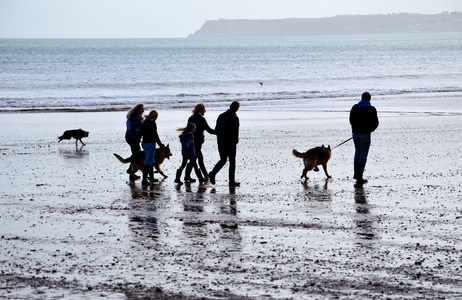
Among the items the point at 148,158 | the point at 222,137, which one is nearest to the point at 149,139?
the point at 148,158

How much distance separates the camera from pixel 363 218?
9633mm

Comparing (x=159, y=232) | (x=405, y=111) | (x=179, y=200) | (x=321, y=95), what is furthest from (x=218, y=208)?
(x=321, y=95)

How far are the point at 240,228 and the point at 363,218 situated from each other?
1737 millimetres

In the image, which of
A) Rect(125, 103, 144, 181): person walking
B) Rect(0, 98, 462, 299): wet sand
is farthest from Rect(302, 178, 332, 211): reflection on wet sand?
Rect(125, 103, 144, 181): person walking

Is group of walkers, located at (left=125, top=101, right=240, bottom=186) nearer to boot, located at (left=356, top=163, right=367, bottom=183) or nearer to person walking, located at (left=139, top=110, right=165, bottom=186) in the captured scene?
person walking, located at (left=139, top=110, right=165, bottom=186)

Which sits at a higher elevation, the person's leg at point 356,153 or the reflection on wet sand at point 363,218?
the person's leg at point 356,153

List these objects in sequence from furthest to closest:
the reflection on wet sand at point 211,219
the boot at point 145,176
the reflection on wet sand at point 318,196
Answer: the boot at point 145,176, the reflection on wet sand at point 318,196, the reflection on wet sand at point 211,219

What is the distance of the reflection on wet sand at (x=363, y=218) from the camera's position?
8.67m

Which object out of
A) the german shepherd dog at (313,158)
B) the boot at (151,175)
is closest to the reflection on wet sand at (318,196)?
the german shepherd dog at (313,158)

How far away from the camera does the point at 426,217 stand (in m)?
9.62

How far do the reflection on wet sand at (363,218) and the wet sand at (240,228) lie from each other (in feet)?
0.09

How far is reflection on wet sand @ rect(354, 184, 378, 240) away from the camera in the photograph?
341 inches

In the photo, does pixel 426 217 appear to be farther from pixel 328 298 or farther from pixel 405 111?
pixel 405 111

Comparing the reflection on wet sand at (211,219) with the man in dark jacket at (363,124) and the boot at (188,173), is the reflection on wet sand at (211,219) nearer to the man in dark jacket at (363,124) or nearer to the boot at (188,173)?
the boot at (188,173)
